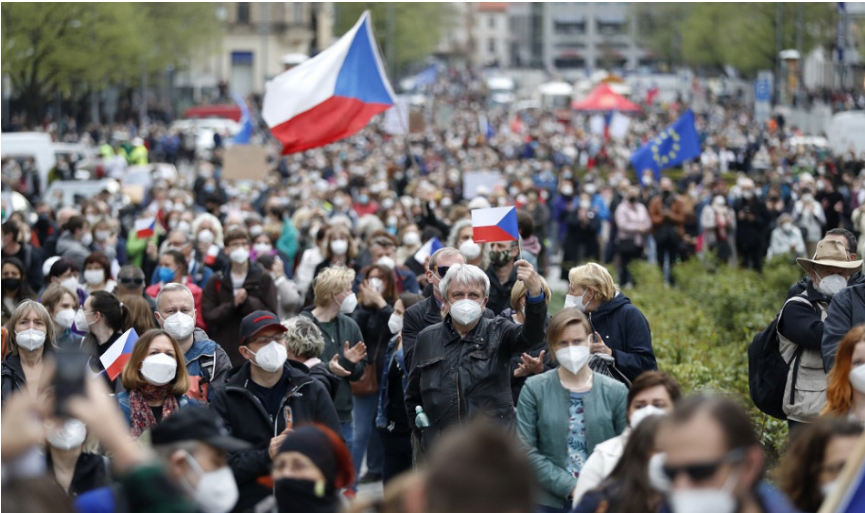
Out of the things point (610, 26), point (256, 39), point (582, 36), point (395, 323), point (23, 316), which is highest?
point (610, 26)

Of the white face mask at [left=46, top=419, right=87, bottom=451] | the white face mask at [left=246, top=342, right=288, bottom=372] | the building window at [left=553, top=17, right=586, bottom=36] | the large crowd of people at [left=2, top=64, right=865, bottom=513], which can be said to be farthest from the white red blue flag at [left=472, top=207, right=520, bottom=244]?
the building window at [left=553, top=17, right=586, bottom=36]

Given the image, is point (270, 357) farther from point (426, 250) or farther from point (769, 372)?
point (426, 250)

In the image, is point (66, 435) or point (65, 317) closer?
point (66, 435)

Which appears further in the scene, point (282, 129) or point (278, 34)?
point (278, 34)

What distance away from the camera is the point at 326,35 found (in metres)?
109

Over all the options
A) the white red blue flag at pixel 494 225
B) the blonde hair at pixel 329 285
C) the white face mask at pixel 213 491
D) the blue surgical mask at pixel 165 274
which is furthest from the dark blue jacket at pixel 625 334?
the blue surgical mask at pixel 165 274

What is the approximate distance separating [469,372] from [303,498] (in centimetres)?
249

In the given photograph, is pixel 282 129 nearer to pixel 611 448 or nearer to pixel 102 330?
pixel 102 330

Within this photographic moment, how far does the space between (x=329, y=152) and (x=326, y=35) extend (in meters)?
68.0

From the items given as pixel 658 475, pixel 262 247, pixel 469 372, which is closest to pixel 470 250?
pixel 469 372

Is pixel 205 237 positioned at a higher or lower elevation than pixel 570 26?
lower

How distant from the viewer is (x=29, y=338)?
775 cm

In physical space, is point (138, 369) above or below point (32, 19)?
below

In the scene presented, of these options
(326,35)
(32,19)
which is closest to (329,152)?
(32,19)
